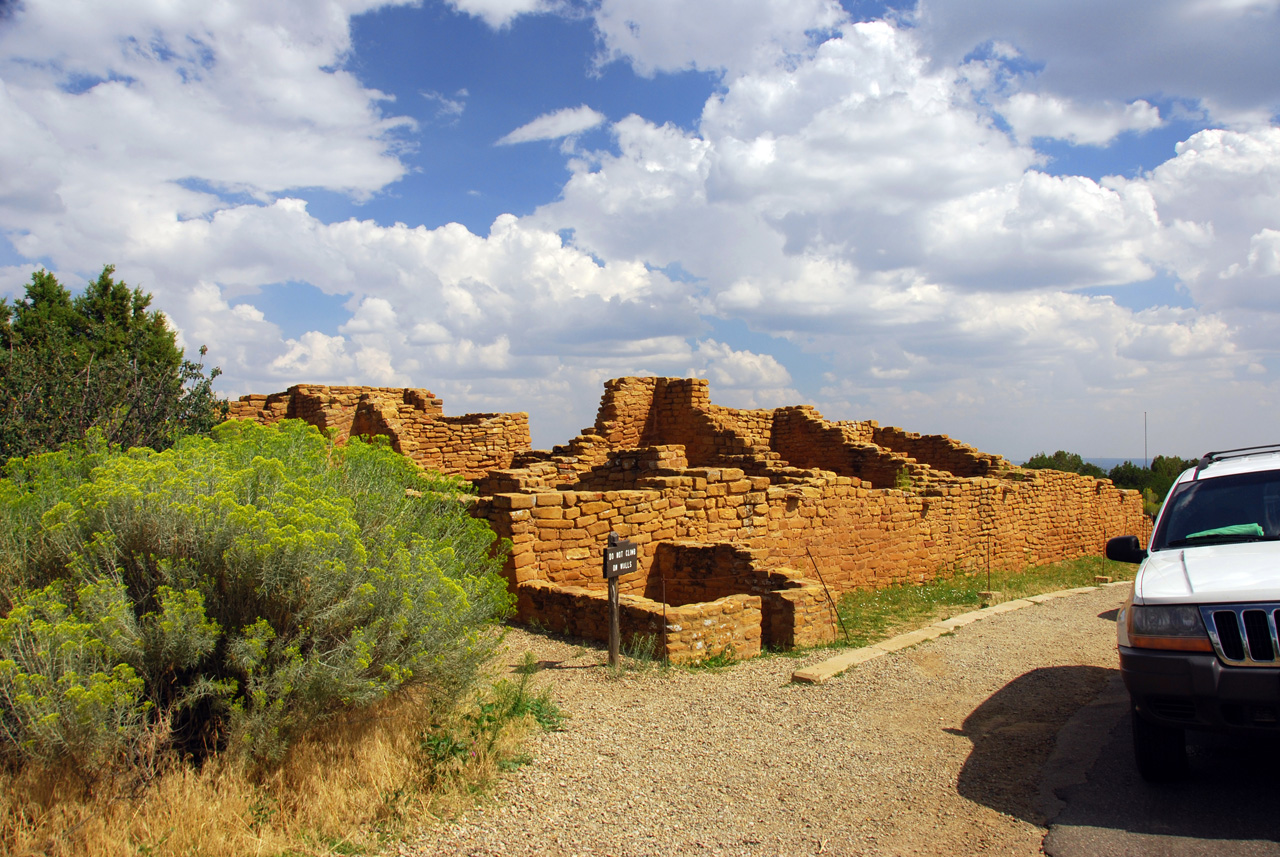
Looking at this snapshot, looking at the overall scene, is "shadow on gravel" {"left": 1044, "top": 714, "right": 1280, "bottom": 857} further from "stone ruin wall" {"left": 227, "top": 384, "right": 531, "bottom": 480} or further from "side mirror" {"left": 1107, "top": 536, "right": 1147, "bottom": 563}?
"stone ruin wall" {"left": 227, "top": 384, "right": 531, "bottom": 480}

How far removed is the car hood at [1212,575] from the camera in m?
4.05

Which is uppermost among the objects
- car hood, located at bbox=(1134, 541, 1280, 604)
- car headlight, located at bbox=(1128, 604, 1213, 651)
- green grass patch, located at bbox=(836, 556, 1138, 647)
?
car hood, located at bbox=(1134, 541, 1280, 604)

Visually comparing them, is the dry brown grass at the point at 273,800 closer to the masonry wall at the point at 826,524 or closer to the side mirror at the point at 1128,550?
the masonry wall at the point at 826,524

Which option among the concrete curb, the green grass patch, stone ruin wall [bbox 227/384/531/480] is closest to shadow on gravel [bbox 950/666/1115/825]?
the concrete curb

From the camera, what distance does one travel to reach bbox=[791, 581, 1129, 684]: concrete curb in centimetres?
731

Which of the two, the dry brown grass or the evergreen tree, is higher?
the evergreen tree

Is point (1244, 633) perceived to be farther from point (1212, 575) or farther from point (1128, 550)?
point (1128, 550)

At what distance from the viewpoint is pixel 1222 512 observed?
17.2 ft

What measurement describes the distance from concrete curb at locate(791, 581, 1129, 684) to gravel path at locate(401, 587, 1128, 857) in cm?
16

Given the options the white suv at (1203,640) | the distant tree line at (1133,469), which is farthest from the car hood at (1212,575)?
the distant tree line at (1133,469)

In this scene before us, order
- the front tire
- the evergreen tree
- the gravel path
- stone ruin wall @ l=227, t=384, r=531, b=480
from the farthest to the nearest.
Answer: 1. stone ruin wall @ l=227, t=384, r=531, b=480
2. the evergreen tree
3. the front tire
4. the gravel path

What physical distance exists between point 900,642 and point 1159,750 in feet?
14.1

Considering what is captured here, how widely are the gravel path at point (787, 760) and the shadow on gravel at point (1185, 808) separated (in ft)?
0.85

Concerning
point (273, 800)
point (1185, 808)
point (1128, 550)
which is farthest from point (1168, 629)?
point (273, 800)
